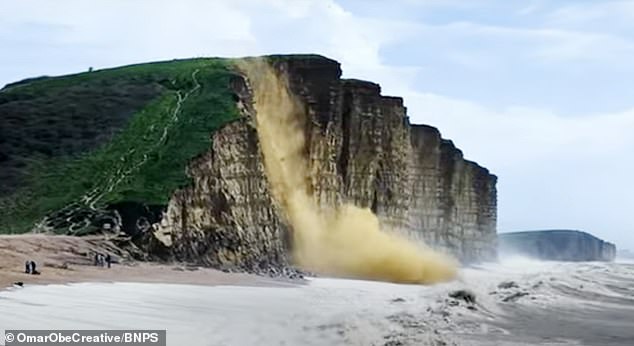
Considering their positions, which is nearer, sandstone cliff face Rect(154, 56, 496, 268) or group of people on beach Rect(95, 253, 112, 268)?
group of people on beach Rect(95, 253, 112, 268)

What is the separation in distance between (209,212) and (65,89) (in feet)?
49.7

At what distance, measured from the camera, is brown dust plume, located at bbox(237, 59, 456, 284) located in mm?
47094

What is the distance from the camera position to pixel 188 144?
42.8 metres

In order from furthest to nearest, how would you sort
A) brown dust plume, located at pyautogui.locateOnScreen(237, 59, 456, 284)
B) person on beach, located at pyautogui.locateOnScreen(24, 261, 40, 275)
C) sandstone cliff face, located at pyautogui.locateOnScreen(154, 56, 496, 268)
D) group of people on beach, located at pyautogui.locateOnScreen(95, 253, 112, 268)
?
brown dust plume, located at pyautogui.locateOnScreen(237, 59, 456, 284), sandstone cliff face, located at pyautogui.locateOnScreen(154, 56, 496, 268), group of people on beach, located at pyautogui.locateOnScreen(95, 253, 112, 268), person on beach, located at pyautogui.locateOnScreen(24, 261, 40, 275)

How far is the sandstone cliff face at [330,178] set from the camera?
133 ft

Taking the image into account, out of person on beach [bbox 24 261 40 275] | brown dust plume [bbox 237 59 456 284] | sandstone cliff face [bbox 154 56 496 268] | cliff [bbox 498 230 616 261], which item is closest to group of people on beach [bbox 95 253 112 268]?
sandstone cliff face [bbox 154 56 496 268]

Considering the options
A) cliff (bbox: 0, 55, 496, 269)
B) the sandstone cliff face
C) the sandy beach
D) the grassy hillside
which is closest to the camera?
the sandy beach

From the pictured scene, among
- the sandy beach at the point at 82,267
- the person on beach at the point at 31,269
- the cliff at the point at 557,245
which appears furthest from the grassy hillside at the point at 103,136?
the cliff at the point at 557,245

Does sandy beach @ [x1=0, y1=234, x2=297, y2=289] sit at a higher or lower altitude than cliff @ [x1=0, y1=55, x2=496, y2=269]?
lower

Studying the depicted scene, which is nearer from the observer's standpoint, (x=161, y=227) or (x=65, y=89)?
(x=161, y=227)

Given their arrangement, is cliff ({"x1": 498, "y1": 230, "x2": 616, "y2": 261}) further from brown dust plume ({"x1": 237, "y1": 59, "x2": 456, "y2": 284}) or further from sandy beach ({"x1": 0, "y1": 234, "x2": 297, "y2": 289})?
sandy beach ({"x1": 0, "y1": 234, "x2": 297, "y2": 289})

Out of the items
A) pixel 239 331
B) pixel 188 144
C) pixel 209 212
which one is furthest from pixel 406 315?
pixel 188 144

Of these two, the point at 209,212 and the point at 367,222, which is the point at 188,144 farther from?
the point at 367,222

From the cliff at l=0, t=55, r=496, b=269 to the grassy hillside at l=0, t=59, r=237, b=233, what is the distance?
0.08 metres
